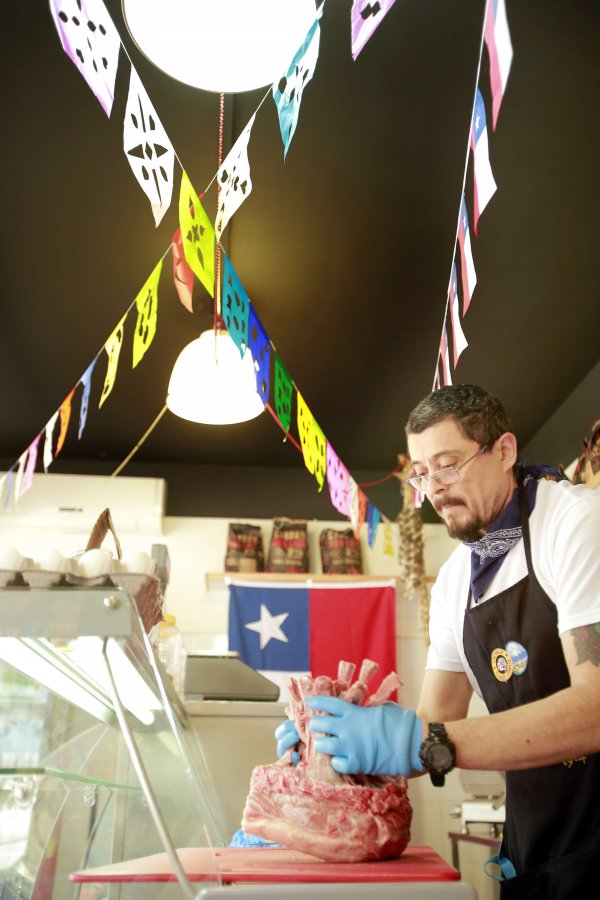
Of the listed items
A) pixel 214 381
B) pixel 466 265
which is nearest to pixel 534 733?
pixel 466 265

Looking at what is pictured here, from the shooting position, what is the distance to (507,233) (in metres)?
4.20

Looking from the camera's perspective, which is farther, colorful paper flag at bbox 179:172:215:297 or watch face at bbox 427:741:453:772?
colorful paper flag at bbox 179:172:215:297

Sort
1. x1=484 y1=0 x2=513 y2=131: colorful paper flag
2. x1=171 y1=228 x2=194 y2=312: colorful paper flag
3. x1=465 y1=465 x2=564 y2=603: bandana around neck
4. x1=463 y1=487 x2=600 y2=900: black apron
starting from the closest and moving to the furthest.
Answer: x1=463 y1=487 x2=600 y2=900: black apron
x1=484 y1=0 x2=513 y2=131: colorful paper flag
x1=465 y1=465 x2=564 y2=603: bandana around neck
x1=171 y1=228 x2=194 y2=312: colorful paper flag

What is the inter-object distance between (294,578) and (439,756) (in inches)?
221

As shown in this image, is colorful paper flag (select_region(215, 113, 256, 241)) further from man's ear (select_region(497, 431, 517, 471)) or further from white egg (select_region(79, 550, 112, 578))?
white egg (select_region(79, 550, 112, 578))

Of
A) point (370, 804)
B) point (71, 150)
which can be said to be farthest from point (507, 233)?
point (370, 804)

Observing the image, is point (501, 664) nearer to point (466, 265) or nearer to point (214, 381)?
point (466, 265)

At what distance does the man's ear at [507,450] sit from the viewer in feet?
6.72

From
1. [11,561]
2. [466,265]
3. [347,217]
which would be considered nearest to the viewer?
[11,561]

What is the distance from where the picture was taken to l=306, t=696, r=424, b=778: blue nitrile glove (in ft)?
4.35

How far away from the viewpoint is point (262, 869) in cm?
111

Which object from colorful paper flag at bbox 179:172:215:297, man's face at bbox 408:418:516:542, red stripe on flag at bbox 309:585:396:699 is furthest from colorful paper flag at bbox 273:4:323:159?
red stripe on flag at bbox 309:585:396:699

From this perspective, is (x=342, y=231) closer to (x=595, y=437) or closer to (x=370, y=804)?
(x=595, y=437)

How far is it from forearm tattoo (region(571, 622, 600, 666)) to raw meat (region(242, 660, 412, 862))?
449 millimetres
